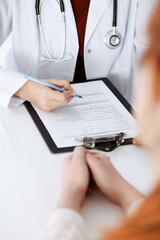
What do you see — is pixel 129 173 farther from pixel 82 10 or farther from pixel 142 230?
pixel 82 10

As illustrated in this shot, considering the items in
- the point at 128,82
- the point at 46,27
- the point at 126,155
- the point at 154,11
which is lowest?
the point at 128,82

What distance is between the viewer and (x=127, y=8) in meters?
1.58

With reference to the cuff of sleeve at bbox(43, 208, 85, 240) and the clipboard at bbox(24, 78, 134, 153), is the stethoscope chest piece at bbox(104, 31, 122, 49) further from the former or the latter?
the cuff of sleeve at bbox(43, 208, 85, 240)

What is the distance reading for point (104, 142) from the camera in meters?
1.10

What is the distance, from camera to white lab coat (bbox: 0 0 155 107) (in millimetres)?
1531

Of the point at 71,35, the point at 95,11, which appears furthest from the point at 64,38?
the point at 95,11

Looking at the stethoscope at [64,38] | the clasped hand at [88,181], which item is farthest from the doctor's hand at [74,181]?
the stethoscope at [64,38]

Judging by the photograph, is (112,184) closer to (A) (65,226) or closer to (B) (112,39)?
(A) (65,226)

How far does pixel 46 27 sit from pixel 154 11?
1.07m

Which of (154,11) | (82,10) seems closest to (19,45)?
(82,10)

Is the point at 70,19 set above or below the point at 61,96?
above

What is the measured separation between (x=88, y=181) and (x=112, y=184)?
0.18 feet

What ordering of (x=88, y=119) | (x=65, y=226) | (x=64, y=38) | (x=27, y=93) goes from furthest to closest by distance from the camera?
(x=64, y=38) → (x=27, y=93) → (x=88, y=119) → (x=65, y=226)

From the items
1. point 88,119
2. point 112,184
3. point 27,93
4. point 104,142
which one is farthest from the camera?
point 27,93
